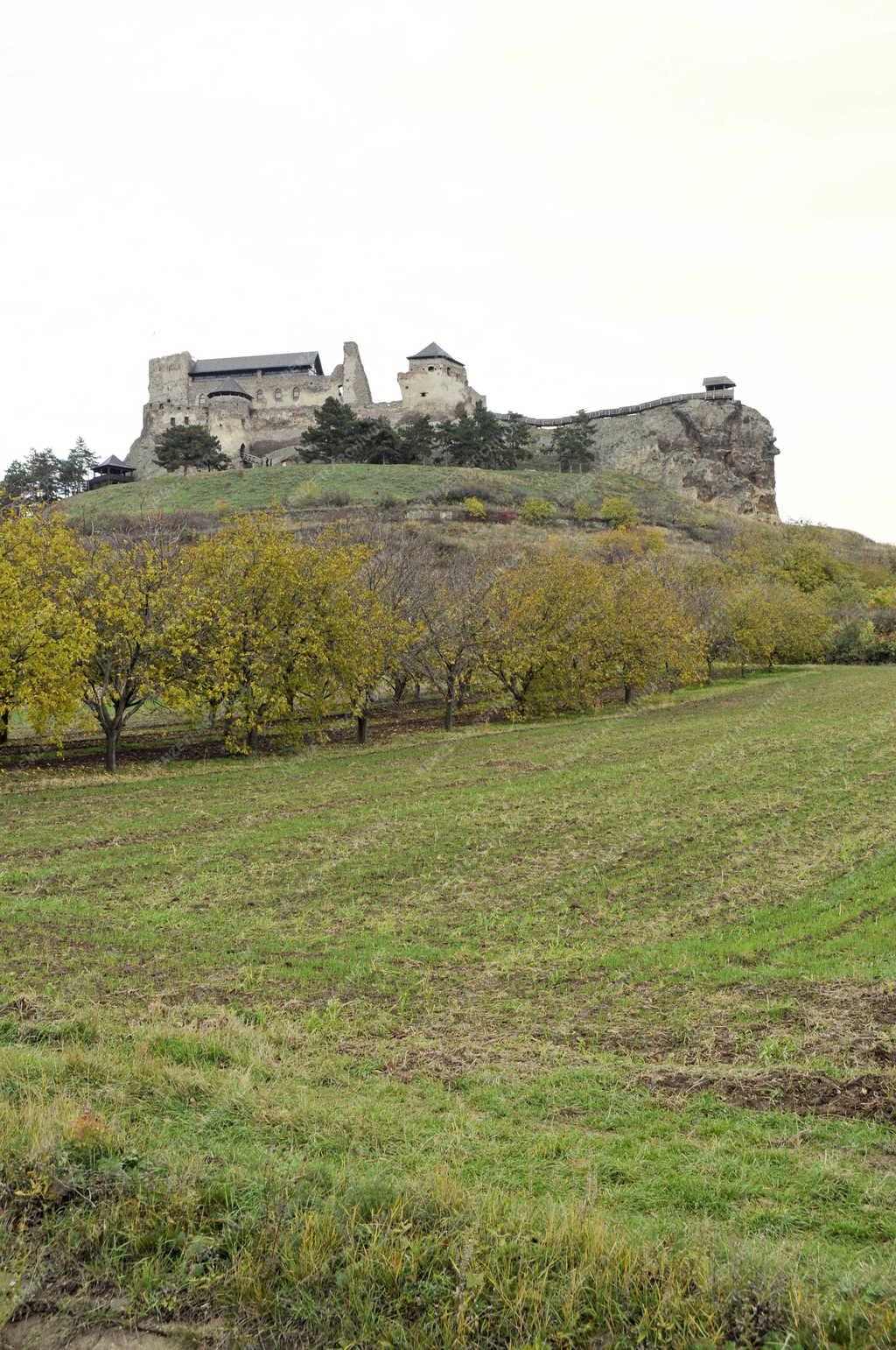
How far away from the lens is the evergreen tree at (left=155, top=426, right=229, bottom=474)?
94.0 meters

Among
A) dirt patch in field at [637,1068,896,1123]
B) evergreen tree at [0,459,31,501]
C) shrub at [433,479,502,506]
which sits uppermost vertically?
evergreen tree at [0,459,31,501]

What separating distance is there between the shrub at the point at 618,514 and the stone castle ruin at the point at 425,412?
32.5m

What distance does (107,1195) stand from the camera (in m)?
5.35

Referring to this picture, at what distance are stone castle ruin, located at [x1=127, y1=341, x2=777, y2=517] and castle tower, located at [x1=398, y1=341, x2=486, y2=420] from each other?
12 cm

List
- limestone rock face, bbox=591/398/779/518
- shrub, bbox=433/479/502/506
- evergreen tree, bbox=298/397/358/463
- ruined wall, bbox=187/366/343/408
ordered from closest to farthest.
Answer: shrub, bbox=433/479/502/506 < evergreen tree, bbox=298/397/358/463 < ruined wall, bbox=187/366/343/408 < limestone rock face, bbox=591/398/779/518

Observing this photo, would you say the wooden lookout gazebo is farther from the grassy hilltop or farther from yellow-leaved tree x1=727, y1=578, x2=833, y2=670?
yellow-leaved tree x1=727, y1=578, x2=833, y2=670

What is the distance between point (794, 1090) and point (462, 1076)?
299 cm

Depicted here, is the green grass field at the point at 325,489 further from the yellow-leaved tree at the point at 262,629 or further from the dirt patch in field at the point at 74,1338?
the dirt patch in field at the point at 74,1338

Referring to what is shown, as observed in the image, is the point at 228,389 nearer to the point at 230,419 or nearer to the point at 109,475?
the point at 230,419

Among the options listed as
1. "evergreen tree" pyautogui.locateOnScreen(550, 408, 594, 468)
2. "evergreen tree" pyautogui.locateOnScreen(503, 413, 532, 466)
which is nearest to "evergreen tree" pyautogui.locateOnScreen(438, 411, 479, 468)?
"evergreen tree" pyautogui.locateOnScreen(503, 413, 532, 466)

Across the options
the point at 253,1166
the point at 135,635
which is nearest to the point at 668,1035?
the point at 253,1166

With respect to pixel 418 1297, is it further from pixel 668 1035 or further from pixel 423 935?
pixel 423 935

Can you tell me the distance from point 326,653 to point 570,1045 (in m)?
24.5

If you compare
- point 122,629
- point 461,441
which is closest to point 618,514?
point 461,441
